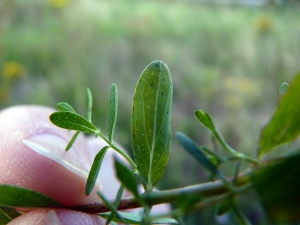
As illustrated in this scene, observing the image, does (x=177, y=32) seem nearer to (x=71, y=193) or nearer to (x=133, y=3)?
(x=133, y=3)

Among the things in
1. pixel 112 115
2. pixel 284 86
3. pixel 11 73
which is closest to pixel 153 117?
pixel 112 115

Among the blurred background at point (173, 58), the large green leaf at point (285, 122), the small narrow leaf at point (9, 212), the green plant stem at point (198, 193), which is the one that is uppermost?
the large green leaf at point (285, 122)

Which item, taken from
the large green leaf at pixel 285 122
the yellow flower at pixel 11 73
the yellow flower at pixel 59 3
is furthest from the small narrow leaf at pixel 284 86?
the yellow flower at pixel 59 3

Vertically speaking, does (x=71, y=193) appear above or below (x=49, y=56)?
above

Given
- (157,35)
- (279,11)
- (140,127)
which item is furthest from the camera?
(157,35)

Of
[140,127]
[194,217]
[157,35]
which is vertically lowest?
[194,217]

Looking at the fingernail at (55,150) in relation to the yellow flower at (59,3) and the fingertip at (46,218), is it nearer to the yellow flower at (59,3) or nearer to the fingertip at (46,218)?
the fingertip at (46,218)

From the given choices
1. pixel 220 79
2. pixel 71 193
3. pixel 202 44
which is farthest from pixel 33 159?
pixel 202 44

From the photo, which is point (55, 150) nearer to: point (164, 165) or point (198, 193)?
point (164, 165)
